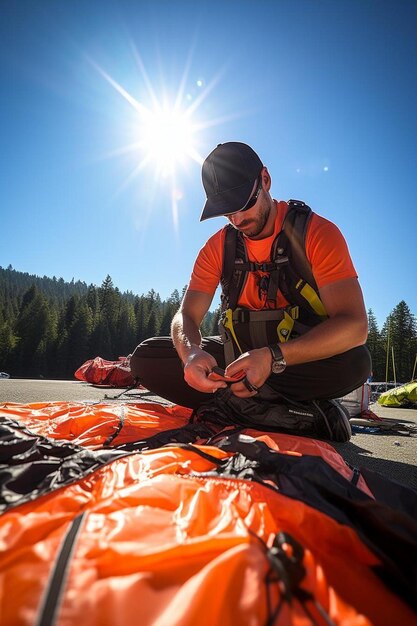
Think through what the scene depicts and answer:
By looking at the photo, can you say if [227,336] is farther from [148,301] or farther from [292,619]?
[148,301]

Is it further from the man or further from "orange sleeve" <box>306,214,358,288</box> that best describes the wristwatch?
"orange sleeve" <box>306,214,358,288</box>

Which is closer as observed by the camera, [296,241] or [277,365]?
[277,365]

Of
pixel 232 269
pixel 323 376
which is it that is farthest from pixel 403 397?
pixel 232 269

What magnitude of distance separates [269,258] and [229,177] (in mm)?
728

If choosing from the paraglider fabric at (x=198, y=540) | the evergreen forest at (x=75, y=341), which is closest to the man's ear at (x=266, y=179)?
the paraglider fabric at (x=198, y=540)

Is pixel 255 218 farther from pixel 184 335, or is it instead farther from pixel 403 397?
pixel 403 397

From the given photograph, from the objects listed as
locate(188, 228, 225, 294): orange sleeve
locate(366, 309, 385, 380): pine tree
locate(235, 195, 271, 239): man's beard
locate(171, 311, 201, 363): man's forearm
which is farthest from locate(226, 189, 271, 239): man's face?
locate(366, 309, 385, 380): pine tree

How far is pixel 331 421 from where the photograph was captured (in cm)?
256

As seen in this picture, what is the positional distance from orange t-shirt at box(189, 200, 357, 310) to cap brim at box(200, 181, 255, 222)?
0.42 m

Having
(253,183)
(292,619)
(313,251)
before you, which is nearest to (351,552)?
(292,619)

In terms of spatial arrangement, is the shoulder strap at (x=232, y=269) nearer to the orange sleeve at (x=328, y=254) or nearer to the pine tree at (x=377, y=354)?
the orange sleeve at (x=328, y=254)

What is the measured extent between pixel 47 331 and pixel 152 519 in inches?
2059

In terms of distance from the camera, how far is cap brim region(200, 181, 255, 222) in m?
2.52

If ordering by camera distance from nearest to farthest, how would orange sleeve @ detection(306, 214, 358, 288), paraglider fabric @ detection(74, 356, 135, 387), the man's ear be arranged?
orange sleeve @ detection(306, 214, 358, 288) < the man's ear < paraglider fabric @ detection(74, 356, 135, 387)
